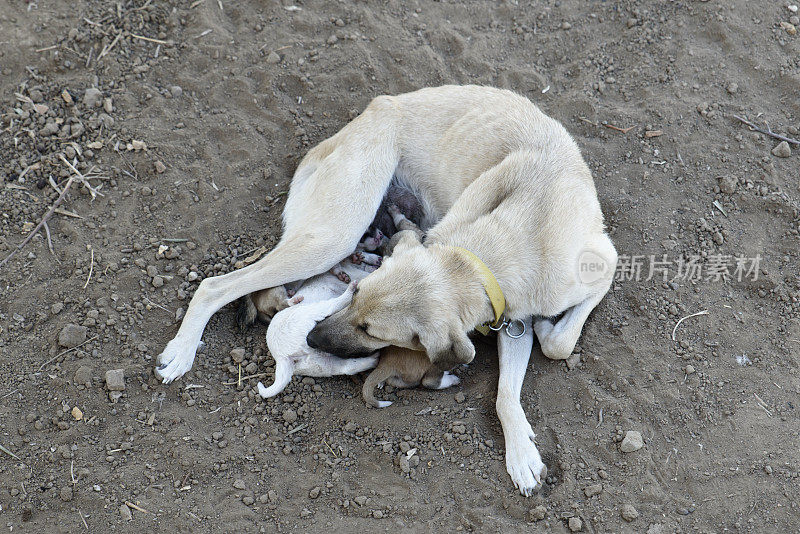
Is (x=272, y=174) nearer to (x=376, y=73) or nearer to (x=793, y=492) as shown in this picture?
(x=376, y=73)

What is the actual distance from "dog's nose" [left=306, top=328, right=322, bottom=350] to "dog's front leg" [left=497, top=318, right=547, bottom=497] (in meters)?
1.16

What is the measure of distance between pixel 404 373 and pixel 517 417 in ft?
2.41

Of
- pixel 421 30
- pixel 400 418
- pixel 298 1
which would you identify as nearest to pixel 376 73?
pixel 421 30

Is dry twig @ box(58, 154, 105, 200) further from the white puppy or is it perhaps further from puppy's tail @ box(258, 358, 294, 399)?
puppy's tail @ box(258, 358, 294, 399)

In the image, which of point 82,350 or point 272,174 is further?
point 272,174

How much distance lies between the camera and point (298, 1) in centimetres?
603

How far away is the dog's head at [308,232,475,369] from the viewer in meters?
3.74

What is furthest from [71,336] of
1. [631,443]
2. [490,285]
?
[631,443]

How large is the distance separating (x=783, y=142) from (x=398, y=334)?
138 inches

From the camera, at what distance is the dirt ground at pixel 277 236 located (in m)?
3.67

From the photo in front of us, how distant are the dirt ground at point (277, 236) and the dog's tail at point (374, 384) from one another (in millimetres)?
66

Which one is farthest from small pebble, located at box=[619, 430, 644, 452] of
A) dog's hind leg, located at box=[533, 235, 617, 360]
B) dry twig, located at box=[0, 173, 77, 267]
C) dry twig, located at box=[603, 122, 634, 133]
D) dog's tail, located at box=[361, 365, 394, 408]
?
dry twig, located at box=[0, 173, 77, 267]

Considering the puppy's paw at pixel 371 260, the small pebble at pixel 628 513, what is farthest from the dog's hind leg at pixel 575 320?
the puppy's paw at pixel 371 260

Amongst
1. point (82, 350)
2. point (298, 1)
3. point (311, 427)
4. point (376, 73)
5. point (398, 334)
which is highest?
point (298, 1)
